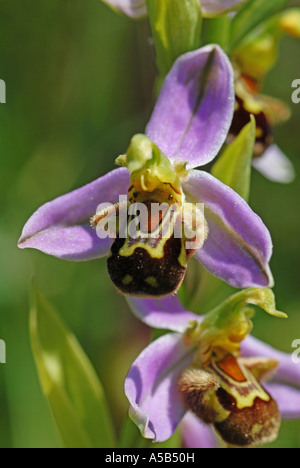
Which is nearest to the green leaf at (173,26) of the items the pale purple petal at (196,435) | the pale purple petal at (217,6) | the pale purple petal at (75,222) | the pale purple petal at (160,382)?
the pale purple petal at (217,6)

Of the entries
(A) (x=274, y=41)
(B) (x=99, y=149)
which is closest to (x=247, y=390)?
(A) (x=274, y=41)

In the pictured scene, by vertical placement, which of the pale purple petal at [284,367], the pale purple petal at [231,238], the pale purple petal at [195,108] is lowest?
the pale purple petal at [284,367]

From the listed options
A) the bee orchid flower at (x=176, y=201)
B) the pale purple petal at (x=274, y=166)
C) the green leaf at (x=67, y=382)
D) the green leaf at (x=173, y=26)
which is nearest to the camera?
the bee orchid flower at (x=176, y=201)

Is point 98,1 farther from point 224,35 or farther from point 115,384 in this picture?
point 115,384

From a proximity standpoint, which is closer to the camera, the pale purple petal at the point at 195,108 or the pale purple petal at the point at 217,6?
the pale purple petal at the point at 195,108

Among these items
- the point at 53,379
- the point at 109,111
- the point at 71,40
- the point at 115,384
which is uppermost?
the point at 71,40

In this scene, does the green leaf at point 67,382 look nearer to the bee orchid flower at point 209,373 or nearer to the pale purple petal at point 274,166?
the bee orchid flower at point 209,373
